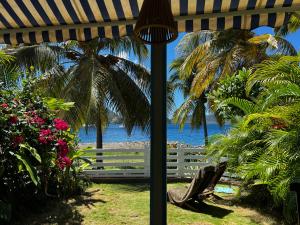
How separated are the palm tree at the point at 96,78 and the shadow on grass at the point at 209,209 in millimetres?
7413

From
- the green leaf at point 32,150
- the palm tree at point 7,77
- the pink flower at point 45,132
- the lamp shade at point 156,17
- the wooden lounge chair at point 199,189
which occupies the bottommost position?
the wooden lounge chair at point 199,189

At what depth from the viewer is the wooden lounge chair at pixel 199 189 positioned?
7.30m

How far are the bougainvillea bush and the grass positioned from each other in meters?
0.54

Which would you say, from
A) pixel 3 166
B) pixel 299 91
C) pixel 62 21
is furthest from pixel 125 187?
pixel 62 21

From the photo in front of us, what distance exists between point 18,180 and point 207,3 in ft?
15.9

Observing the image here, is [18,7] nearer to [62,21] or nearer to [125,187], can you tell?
[62,21]

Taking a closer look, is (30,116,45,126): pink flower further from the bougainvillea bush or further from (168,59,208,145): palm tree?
(168,59,208,145): palm tree

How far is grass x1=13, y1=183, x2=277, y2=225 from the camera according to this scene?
675 cm

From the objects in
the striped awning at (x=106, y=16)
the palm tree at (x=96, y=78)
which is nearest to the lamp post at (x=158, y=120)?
the striped awning at (x=106, y=16)

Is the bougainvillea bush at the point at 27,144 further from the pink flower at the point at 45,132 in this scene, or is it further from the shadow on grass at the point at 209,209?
the shadow on grass at the point at 209,209

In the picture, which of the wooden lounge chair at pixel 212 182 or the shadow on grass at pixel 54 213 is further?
the wooden lounge chair at pixel 212 182

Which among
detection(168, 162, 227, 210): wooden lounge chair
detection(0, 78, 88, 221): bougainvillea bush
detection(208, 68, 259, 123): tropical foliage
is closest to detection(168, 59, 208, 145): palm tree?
detection(208, 68, 259, 123): tropical foliage

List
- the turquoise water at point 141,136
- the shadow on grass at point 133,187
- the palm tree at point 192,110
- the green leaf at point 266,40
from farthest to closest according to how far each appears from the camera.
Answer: the palm tree at point 192,110 < the turquoise water at point 141,136 < the green leaf at point 266,40 < the shadow on grass at point 133,187

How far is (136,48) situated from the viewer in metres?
17.0
